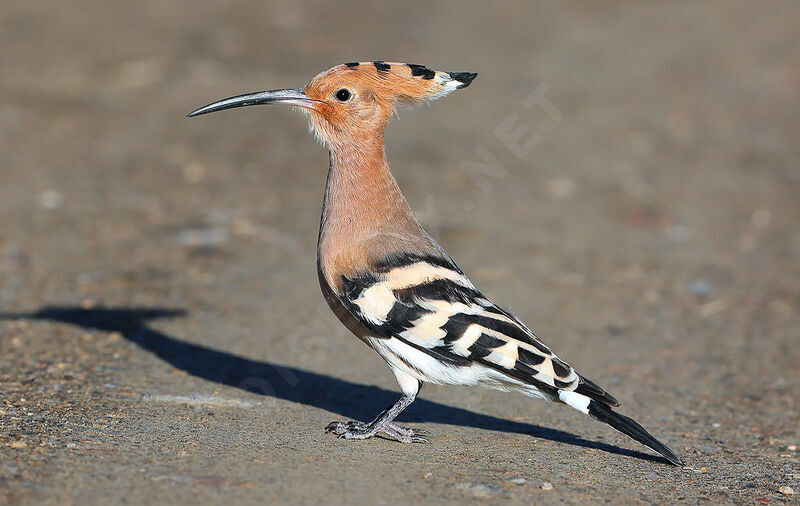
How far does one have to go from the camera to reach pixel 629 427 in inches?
158

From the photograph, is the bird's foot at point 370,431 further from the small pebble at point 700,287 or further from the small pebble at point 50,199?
the small pebble at point 50,199

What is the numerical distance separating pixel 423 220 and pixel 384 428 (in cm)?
368

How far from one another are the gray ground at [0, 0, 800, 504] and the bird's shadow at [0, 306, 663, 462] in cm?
2

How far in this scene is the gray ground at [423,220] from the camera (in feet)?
13.1

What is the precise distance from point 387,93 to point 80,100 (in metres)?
6.29

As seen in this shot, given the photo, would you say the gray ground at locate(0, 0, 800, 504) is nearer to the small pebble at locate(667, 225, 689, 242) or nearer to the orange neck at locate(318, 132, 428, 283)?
the small pebble at locate(667, 225, 689, 242)

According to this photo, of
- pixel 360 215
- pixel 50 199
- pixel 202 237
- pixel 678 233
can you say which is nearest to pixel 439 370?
pixel 360 215

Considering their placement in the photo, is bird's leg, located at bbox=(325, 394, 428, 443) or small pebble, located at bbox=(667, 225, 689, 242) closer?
bird's leg, located at bbox=(325, 394, 428, 443)

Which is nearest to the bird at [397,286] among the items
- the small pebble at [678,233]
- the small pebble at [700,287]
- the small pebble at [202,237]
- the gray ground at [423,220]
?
the gray ground at [423,220]

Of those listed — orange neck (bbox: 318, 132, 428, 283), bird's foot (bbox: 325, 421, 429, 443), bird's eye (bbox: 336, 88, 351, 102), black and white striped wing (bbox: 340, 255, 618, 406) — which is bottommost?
bird's foot (bbox: 325, 421, 429, 443)

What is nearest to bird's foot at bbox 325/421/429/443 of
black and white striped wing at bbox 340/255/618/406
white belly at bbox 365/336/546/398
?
white belly at bbox 365/336/546/398

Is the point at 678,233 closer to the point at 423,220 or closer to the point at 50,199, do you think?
the point at 423,220

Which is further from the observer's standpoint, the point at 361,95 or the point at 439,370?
the point at 361,95

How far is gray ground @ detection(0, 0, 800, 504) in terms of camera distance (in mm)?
3984
